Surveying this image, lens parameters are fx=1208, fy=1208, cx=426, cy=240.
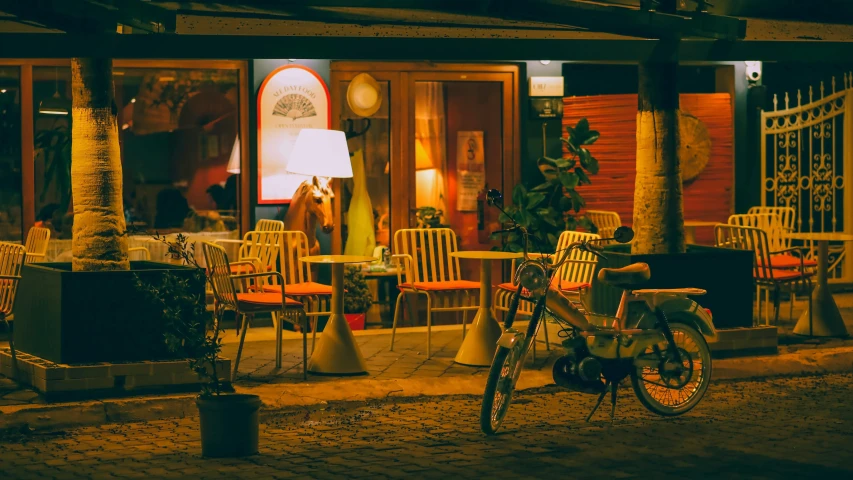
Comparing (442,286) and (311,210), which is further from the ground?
(311,210)

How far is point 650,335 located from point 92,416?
11.7 ft

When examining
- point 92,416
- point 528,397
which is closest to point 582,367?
point 528,397

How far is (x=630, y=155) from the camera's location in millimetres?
13352

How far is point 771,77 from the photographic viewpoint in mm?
16172

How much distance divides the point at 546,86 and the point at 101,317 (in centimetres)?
624

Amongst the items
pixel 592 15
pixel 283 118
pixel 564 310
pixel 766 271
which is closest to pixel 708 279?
pixel 766 271

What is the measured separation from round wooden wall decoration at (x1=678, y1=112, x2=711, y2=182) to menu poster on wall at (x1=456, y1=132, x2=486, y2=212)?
98.5 inches

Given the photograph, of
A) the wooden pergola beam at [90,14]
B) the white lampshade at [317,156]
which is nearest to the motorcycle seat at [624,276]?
the wooden pergola beam at [90,14]

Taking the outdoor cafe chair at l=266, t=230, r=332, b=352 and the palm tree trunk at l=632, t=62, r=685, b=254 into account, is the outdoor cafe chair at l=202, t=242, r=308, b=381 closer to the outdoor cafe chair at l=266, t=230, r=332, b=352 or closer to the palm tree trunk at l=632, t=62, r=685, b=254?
the outdoor cafe chair at l=266, t=230, r=332, b=352

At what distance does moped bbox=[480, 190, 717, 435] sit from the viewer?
7105mm

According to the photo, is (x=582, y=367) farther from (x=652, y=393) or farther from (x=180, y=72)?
(x=180, y=72)

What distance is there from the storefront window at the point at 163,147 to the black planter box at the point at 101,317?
10.9 ft

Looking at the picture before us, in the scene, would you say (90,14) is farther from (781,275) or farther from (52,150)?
(781,275)

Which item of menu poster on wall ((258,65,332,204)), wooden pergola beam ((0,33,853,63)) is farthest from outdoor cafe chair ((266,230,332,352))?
wooden pergola beam ((0,33,853,63))
